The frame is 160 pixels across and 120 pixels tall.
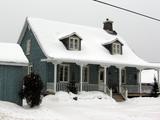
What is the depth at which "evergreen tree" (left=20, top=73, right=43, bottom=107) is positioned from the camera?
23.3 m

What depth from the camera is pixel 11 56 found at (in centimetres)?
2419

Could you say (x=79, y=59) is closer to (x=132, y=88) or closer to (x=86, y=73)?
(x=86, y=73)

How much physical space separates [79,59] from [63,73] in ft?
8.10

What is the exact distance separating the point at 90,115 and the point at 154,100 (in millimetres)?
12762

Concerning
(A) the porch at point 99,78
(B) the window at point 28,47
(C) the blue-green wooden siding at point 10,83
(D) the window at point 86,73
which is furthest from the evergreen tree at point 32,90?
(B) the window at point 28,47

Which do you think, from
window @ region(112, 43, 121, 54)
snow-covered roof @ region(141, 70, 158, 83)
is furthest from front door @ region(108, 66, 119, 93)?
snow-covered roof @ region(141, 70, 158, 83)

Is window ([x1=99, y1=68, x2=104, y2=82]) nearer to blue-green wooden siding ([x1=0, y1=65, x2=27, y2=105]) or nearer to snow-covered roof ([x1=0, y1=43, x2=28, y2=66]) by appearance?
snow-covered roof ([x1=0, y1=43, x2=28, y2=66])

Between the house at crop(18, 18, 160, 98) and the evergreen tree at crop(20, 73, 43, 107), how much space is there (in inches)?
255

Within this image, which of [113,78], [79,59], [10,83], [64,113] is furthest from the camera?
[113,78]

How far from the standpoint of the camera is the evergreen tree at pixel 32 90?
23.3 metres

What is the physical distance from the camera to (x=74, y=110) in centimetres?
2411

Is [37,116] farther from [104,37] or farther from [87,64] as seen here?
[104,37]

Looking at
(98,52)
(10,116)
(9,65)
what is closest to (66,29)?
(98,52)

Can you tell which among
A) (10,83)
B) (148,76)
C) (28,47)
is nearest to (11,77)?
(10,83)
